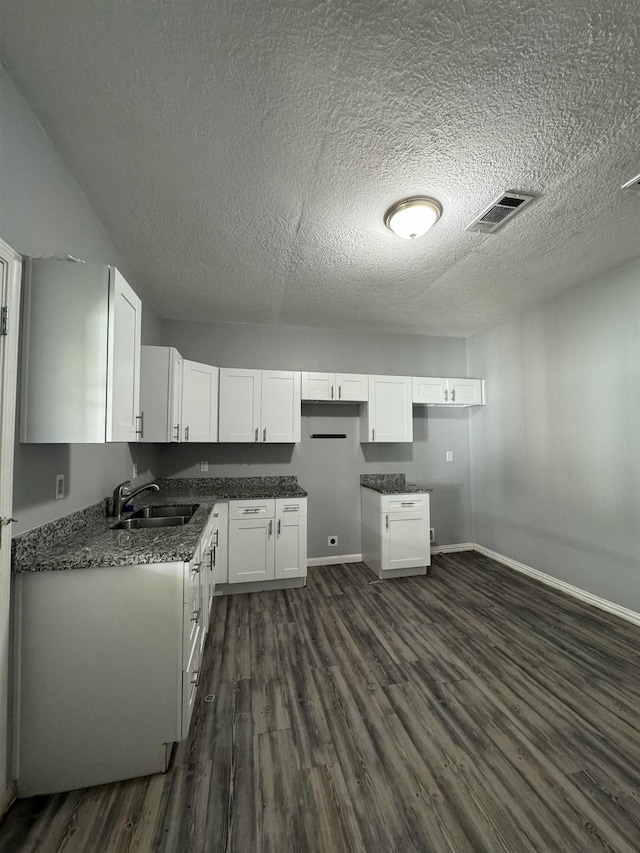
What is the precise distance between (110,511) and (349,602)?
2097mm

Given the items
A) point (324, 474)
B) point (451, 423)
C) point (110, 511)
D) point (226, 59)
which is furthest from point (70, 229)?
point (451, 423)

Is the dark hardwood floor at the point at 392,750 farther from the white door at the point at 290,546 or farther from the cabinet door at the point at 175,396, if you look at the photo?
the cabinet door at the point at 175,396

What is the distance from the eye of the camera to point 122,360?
1.64 m

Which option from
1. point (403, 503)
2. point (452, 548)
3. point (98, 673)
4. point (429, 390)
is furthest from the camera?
point (452, 548)

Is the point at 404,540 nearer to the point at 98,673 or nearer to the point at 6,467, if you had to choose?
the point at 98,673

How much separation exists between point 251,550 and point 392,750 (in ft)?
6.45

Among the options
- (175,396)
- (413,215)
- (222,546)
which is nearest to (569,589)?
(222,546)

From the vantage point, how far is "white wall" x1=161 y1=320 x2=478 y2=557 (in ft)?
12.7

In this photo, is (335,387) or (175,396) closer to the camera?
(175,396)

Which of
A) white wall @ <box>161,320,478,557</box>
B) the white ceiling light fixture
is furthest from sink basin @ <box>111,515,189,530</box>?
the white ceiling light fixture

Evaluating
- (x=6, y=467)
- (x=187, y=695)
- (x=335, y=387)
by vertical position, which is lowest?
(x=187, y=695)

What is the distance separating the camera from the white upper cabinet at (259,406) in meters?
3.52

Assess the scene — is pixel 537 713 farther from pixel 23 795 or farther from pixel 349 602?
pixel 23 795

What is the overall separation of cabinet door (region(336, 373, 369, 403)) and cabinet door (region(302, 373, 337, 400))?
0.24 feet
